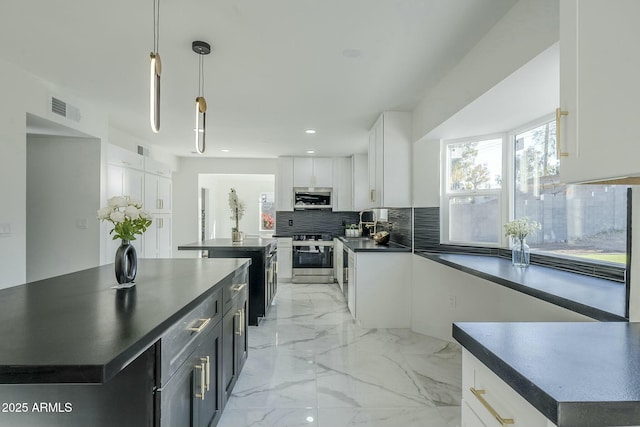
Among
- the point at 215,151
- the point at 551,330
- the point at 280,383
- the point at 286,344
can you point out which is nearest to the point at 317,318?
the point at 286,344

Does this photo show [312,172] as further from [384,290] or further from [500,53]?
[500,53]

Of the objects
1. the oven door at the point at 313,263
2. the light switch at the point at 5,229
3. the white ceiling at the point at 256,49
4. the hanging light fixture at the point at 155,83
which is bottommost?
the oven door at the point at 313,263

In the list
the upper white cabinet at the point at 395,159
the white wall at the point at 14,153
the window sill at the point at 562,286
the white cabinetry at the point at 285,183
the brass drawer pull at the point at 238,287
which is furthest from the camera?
the white cabinetry at the point at 285,183

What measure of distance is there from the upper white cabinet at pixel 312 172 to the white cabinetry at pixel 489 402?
5.62 meters

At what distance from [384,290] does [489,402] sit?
2874 millimetres

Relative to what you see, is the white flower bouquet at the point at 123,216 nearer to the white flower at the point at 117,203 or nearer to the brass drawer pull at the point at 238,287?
the white flower at the point at 117,203

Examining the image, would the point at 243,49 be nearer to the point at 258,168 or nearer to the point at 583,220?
the point at 583,220

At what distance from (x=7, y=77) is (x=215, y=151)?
3530 mm

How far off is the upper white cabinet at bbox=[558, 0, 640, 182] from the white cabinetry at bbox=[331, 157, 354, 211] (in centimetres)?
551

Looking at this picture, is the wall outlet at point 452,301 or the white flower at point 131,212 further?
the wall outlet at point 452,301

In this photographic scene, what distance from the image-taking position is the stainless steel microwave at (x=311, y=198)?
6609 mm

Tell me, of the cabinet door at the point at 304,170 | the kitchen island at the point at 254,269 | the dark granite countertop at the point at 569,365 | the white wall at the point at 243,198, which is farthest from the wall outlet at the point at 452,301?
the white wall at the point at 243,198

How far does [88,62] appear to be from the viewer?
2.65 m

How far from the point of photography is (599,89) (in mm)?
931
